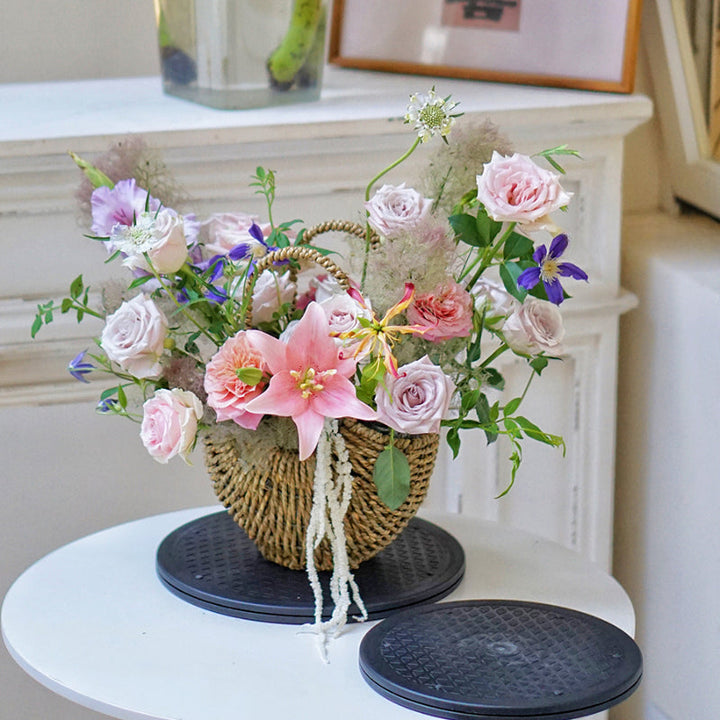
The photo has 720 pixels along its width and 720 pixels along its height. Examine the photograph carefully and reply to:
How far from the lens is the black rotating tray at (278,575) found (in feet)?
3.25

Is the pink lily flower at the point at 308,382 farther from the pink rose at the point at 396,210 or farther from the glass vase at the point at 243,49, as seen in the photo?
the glass vase at the point at 243,49

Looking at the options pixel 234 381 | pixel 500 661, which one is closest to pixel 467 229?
→ pixel 234 381

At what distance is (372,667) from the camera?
0.89 metres

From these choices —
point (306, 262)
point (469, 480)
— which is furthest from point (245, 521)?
point (469, 480)

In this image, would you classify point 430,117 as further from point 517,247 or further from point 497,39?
point 497,39

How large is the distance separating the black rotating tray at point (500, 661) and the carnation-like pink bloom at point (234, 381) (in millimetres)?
209

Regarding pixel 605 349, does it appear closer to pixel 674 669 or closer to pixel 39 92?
pixel 674 669

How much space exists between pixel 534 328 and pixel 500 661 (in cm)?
27

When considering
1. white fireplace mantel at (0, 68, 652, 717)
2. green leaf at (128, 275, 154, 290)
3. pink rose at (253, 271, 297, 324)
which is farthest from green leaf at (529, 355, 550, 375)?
white fireplace mantel at (0, 68, 652, 717)

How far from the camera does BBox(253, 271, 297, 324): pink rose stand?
99 centimetres

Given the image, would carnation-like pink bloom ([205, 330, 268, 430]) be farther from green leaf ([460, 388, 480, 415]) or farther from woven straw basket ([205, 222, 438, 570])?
green leaf ([460, 388, 480, 415])

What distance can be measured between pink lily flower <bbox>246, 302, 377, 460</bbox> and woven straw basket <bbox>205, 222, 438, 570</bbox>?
0.06m

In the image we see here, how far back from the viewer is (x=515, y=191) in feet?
2.96

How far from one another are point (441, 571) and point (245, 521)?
180 millimetres
